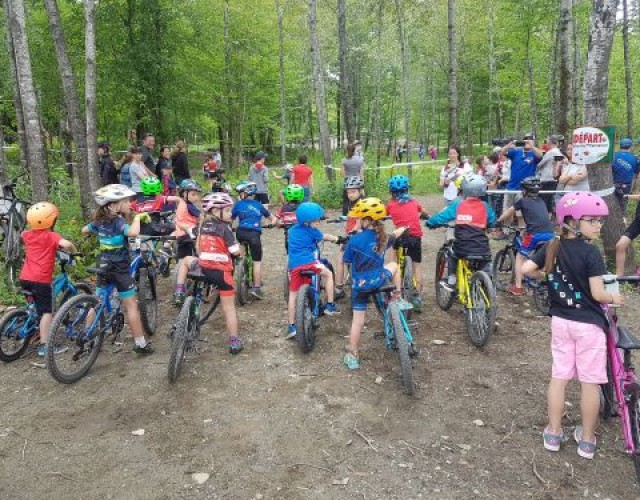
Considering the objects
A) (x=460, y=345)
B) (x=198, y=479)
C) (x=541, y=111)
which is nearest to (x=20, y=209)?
(x=198, y=479)

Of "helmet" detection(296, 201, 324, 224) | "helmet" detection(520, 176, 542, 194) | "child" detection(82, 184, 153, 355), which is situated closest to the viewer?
"child" detection(82, 184, 153, 355)

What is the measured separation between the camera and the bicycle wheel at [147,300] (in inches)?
243

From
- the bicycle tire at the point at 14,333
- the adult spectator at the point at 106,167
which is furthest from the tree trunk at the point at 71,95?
the bicycle tire at the point at 14,333

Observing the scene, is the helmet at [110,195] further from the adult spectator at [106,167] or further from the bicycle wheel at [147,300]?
the adult spectator at [106,167]

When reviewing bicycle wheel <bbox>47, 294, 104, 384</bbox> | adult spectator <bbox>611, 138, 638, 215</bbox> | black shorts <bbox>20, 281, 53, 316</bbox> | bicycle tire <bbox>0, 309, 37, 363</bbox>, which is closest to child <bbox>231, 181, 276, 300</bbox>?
bicycle wheel <bbox>47, 294, 104, 384</bbox>

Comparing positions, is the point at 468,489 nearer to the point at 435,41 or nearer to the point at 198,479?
the point at 198,479

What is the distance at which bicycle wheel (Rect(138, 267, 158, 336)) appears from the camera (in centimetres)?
617

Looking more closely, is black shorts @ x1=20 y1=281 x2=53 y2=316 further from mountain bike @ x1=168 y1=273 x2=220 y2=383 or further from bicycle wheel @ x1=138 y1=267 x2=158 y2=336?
mountain bike @ x1=168 y1=273 x2=220 y2=383

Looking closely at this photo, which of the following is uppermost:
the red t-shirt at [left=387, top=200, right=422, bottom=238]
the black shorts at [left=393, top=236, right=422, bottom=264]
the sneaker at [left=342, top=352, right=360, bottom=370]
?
the red t-shirt at [left=387, top=200, right=422, bottom=238]

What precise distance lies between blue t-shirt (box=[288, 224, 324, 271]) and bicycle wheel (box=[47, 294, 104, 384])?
7.51 ft

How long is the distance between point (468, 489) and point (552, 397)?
1.03 meters

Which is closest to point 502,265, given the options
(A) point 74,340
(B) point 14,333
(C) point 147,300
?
(C) point 147,300

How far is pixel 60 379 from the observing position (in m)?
5.05

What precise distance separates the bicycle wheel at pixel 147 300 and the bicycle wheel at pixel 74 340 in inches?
27.8
